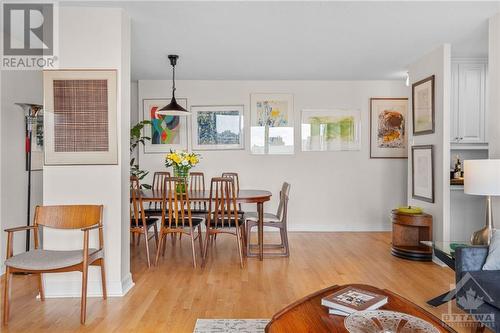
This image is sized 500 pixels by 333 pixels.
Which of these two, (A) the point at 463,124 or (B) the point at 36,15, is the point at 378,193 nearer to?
(A) the point at 463,124

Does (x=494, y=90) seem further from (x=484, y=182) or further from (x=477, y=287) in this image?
(x=477, y=287)

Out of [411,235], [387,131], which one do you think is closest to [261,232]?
[411,235]

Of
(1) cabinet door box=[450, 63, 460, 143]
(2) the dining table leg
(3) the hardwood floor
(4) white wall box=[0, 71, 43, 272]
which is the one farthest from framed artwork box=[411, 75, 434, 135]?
(4) white wall box=[0, 71, 43, 272]

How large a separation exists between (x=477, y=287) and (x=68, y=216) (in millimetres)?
2991

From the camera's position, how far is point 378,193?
5.89 meters

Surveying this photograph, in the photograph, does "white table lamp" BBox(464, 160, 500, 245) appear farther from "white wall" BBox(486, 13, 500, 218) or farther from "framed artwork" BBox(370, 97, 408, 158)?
"framed artwork" BBox(370, 97, 408, 158)

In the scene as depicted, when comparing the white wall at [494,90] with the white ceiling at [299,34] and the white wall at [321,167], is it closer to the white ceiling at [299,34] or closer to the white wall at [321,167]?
the white ceiling at [299,34]

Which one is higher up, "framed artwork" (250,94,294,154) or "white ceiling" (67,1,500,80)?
"white ceiling" (67,1,500,80)

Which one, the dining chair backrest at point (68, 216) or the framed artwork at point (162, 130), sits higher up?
the framed artwork at point (162, 130)

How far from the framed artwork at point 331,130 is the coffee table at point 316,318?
4.13 m

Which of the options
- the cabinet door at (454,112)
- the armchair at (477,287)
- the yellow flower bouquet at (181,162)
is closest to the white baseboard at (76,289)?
the yellow flower bouquet at (181,162)

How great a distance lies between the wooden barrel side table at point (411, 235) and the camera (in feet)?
13.4

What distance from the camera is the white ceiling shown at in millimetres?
3043

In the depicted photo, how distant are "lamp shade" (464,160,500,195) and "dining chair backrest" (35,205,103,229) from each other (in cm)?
297
